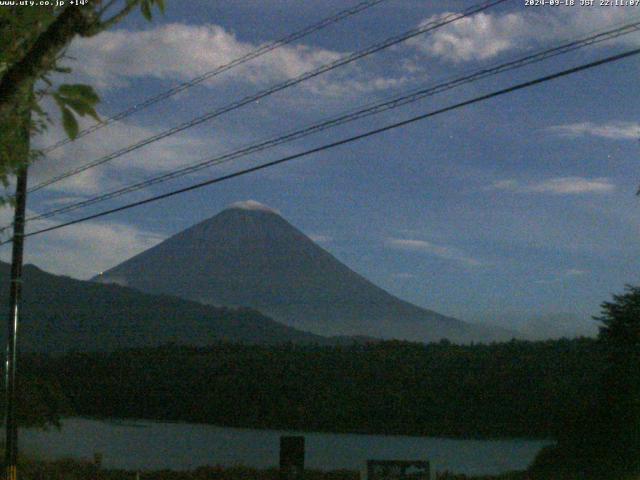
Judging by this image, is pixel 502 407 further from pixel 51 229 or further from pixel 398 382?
pixel 51 229

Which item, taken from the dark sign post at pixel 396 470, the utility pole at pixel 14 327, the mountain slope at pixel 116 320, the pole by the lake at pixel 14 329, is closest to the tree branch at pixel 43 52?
the dark sign post at pixel 396 470

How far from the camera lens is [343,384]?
43.7 metres

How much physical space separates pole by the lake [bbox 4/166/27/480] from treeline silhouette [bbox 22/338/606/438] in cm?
1811

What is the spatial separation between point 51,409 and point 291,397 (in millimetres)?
18123

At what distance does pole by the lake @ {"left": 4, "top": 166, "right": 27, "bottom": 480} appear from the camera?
18250 mm

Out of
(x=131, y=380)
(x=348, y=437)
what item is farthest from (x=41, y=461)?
(x=131, y=380)

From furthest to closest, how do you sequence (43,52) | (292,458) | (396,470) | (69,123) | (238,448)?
1. (238,448)
2. (292,458)
3. (396,470)
4. (43,52)
5. (69,123)

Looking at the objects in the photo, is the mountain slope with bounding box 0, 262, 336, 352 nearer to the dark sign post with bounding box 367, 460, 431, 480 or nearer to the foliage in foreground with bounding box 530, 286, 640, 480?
the foliage in foreground with bounding box 530, 286, 640, 480

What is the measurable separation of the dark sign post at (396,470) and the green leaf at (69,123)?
8108 millimetres

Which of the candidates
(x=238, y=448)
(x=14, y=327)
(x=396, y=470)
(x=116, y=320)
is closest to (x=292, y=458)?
(x=396, y=470)

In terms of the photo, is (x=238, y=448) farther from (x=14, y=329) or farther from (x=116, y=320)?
(x=116, y=320)

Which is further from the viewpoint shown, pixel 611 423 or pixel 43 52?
pixel 611 423

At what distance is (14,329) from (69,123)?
49.9 feet

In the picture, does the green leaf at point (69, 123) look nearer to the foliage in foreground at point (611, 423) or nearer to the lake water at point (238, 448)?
the foliage in foreground at point (611, 423)
